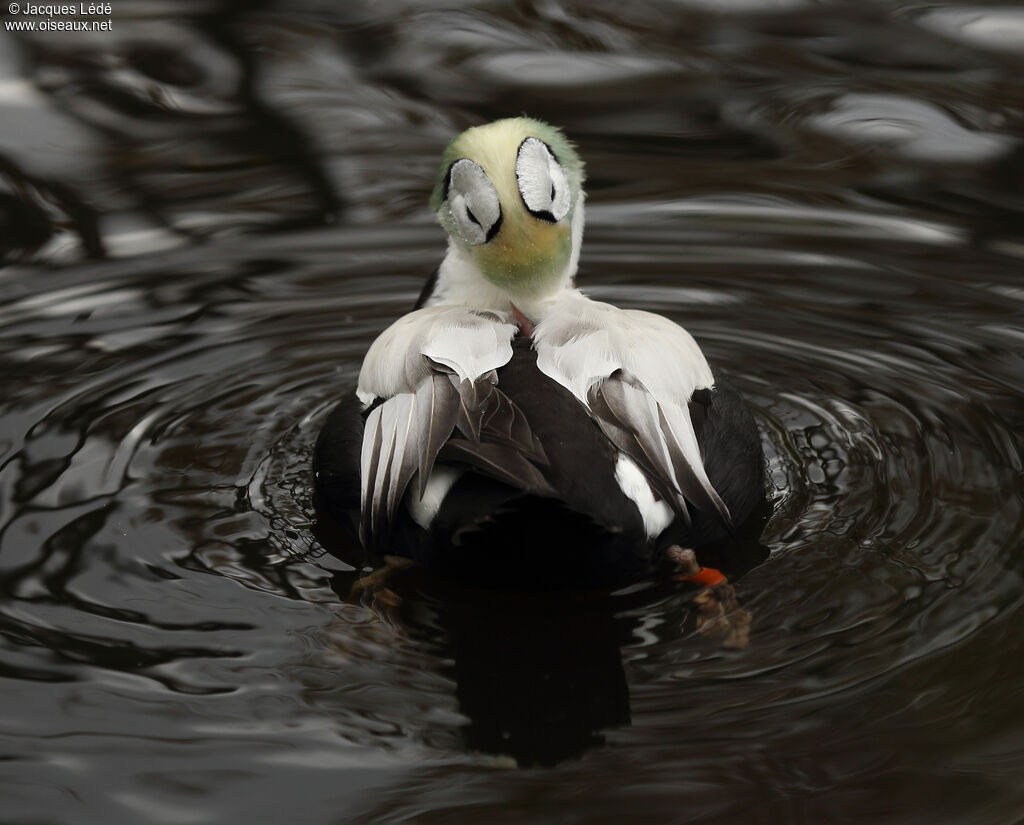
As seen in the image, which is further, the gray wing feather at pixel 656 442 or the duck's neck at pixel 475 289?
the duck's neck at pixel 475 289

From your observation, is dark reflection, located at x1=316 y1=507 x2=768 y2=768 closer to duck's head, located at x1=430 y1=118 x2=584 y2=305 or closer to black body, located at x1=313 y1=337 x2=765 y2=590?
black body, located at x1=313 y1=337 x2=765 y2=590

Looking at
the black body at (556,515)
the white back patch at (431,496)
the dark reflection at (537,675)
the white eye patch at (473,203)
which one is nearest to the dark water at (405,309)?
the dark reflection at (537,675)

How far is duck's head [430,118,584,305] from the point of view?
4.21 meters

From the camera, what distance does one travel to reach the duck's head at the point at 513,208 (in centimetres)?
421

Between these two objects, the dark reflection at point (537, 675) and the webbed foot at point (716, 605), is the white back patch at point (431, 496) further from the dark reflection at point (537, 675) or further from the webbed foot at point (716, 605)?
the webbed foot at point (716, 605)

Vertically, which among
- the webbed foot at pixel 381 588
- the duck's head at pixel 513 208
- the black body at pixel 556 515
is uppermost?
the duck's head at pixel 513 208

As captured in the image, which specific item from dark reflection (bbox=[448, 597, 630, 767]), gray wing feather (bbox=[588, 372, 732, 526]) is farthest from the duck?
dark reflection (bbox=[448, 597, 630, 767])

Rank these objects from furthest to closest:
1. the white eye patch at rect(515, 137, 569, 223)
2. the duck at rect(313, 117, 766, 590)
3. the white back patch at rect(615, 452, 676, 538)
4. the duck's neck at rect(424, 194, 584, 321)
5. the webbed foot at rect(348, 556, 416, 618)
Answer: the duck's neck at rect(424, 194, 584, 321)
the white eye patch at rect(515, 137, 569, 223)
the webbed foot at rect(348, 556, 416, 618)
the white back patch at rect(615, 452, 676, 538)
the duck at rect(313, 117, 766, 590)

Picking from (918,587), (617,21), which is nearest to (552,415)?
(918,587)

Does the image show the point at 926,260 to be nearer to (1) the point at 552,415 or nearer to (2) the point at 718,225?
(2) the point at 718,225

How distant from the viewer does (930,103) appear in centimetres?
714

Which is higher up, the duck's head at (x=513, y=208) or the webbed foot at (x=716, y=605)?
the duck's head at (x=513, y=208)

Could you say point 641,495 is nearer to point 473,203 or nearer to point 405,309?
point 473,203

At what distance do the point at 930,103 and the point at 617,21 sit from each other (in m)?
1.83
